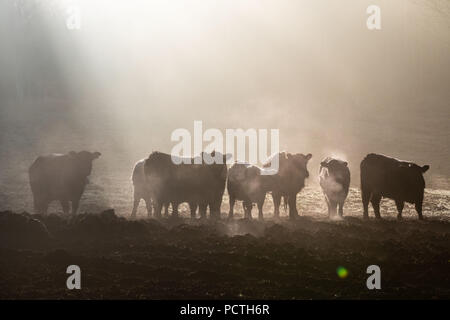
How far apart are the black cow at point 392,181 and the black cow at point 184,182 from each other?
5234 mm

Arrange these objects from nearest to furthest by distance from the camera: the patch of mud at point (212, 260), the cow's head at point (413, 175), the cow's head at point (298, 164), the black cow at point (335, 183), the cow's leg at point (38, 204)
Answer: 1. the patch of mud at point (212, 260)
2. the cow's head at point (413, 175)
3. the cow's head at point (298, 164)
4. the black cow at point (335, 183)
5. the cow's leg at point (38, 204)

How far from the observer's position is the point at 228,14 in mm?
81500

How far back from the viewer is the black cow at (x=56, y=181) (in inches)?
922

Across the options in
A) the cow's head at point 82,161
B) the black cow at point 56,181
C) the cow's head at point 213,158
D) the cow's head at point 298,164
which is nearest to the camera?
the cow's head at point 213,158

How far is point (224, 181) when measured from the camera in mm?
22875

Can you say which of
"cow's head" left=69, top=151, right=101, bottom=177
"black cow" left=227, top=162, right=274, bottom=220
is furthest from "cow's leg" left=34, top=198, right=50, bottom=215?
"black cow" left=227, top=162, right=274, bottom=220

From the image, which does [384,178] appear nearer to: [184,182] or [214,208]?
[214,208]

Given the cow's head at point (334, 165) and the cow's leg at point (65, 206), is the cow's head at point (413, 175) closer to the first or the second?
the cow's head at point (334, 165)

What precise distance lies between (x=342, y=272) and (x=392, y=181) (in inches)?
376

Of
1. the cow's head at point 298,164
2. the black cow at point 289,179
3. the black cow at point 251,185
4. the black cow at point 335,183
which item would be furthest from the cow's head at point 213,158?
the black cow at point 335,183

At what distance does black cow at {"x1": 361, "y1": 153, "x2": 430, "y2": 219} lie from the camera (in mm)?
22516

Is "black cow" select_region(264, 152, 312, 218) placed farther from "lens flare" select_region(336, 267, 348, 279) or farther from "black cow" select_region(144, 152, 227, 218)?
"lens flare" select_region(336, 267, 348, 279)
